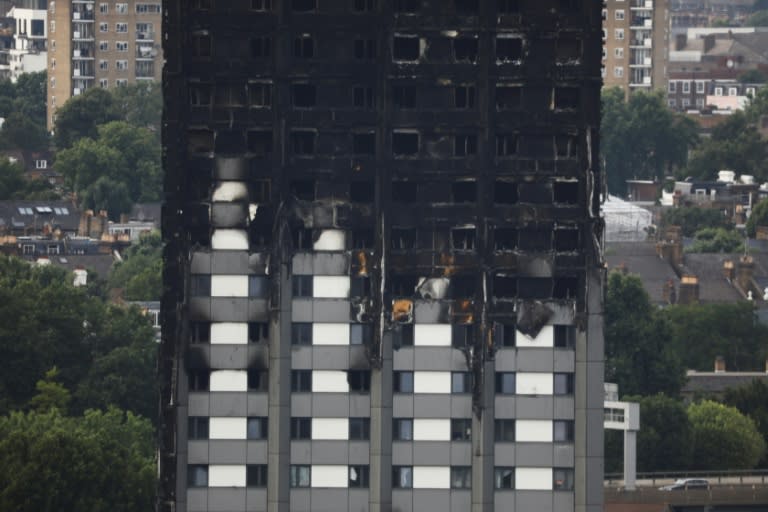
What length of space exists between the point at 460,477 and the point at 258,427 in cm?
728

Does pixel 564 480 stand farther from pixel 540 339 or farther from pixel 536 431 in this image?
pixel 540 339

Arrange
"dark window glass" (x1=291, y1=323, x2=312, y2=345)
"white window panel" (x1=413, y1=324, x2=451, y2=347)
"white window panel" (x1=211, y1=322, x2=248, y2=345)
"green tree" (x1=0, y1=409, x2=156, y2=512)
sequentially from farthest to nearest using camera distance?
1. "green tree" (x1=0, y1=409, x2=156, y2=512)
2. "dark window glass" (x1=291, y1=323, x2=312, y2=345)
3. "white window panel" (x1=413, y1=324, x2=451, y2=347)
4. "white window panel" (x1=211, y1=322, x2=248, y2=345)

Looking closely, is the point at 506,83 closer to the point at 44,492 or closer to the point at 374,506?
the point at 374,506

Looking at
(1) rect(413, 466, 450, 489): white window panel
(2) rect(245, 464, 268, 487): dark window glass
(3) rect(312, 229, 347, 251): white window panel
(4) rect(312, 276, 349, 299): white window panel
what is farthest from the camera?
(3) rect(312, 229, 347, 251): white window panel

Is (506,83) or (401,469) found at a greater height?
(506,83)

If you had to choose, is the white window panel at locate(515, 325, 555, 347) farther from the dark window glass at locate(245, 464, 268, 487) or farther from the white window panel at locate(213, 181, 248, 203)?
the white window panel at locate(213, 181, 248, 203)

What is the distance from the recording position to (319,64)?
163 metres

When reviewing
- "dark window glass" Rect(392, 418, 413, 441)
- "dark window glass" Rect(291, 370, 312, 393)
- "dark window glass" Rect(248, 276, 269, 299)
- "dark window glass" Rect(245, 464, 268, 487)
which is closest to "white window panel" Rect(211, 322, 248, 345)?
"dark window glass" Rect(248, 276, 269, 299)

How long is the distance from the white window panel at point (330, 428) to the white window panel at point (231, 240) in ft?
21.9

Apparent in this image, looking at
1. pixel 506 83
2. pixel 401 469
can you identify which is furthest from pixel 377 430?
pixel 506 83

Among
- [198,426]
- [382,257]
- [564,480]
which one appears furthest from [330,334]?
[564,480]

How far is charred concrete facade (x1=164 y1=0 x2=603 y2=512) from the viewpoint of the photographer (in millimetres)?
161375

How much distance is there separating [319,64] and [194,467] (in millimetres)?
14859

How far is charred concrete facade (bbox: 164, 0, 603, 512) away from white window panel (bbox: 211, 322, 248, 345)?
11 centimetres
